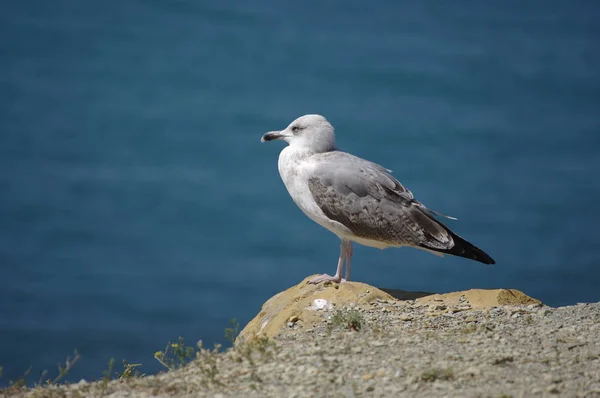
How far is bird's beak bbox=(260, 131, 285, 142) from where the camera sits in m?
10.3

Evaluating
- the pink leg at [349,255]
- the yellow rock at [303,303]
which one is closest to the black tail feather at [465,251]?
the pink leg at [349,255]

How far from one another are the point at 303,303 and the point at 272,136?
2.39 meters

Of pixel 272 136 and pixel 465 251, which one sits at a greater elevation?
pixel 272 136

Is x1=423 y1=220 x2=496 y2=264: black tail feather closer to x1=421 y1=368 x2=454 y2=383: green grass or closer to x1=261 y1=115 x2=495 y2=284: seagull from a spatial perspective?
x1=261 y1=115 x2=495 y2=284: seagull

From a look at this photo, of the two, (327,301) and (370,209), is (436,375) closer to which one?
(327,301)

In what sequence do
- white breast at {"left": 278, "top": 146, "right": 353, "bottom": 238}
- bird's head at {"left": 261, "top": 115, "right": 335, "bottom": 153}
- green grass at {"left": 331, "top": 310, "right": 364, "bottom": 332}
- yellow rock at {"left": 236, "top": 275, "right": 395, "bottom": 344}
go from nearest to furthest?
1. green grass at {"left": 331, "top": 310, "right": 364, "bottom": 332}
2. yellow rock at {"left": 236, "top": 275, "right": 395, "bottom": 344}
3. white breast at {"left": 278, "top": 146, "right": 353, "bottom": 238}
4. bird's head at {"left": 261, "top": 115, "right": 335, "bottom": 153}

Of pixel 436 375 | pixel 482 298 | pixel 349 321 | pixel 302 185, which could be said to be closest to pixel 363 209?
pixel 302 185

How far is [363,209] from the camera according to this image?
9.70m

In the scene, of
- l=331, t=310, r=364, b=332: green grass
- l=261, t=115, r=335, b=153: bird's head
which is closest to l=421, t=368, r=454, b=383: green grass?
l=331, t=310, r=364, b=332: green grass

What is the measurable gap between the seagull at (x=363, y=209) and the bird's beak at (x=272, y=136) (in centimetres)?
48

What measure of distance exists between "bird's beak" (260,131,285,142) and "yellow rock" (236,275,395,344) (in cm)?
175

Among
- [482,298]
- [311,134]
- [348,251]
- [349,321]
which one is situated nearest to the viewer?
[349,321]

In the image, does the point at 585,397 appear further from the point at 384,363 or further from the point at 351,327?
the point at 351,327

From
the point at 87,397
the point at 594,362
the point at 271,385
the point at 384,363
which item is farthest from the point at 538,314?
the point at 87,397
